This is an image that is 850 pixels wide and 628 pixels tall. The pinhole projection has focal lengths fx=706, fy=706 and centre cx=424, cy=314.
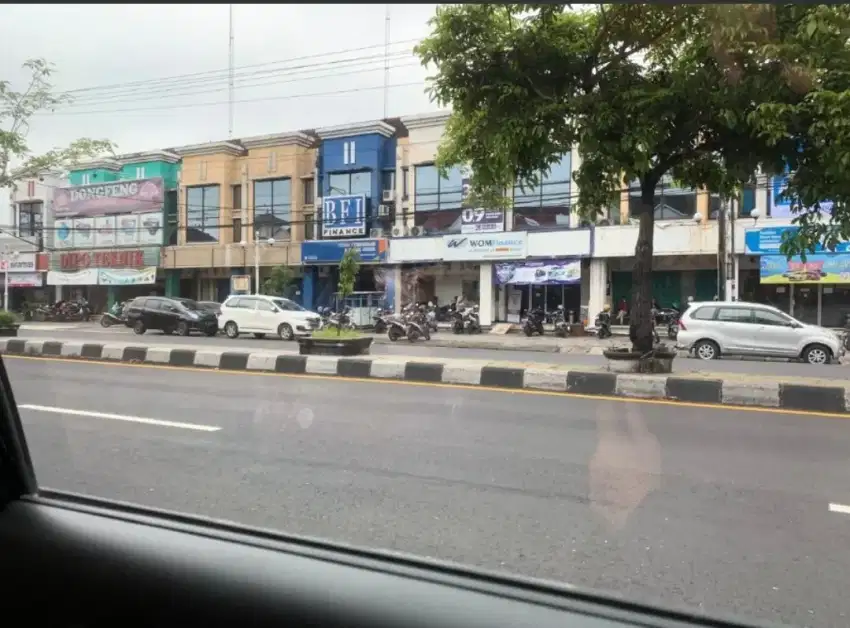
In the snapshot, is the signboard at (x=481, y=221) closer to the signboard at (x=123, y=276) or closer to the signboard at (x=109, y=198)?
the signboard at (x=109, y=198)

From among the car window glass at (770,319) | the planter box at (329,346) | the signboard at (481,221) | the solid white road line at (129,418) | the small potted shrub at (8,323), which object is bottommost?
the solid white road line at (129,418)

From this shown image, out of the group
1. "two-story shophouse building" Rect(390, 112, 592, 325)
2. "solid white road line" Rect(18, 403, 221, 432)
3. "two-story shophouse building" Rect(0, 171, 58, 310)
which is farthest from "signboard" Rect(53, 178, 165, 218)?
"two-story shophouse building" Rect(390, 112, 592, 325)

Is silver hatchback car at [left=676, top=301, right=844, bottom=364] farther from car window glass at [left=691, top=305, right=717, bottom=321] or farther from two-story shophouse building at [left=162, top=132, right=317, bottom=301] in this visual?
two-story shophouse building at [left=162, top=132, right=317, bottom=301]

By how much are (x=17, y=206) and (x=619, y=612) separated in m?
5.33

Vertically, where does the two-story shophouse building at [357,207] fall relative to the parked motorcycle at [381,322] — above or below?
above

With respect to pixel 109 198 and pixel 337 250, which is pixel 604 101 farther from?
pixel 337 250

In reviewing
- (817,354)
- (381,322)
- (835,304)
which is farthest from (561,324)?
(817,354)

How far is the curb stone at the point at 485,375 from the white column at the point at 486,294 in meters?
13.0

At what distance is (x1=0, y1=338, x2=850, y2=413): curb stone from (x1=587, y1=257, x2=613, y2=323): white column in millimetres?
12256

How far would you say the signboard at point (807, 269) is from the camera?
749 inches

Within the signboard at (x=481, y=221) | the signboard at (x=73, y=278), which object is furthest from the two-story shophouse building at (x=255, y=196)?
the signboard at (x=73, y=278)

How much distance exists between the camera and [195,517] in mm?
2164

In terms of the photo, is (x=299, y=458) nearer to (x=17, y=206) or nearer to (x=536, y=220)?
(x=17, y=206)

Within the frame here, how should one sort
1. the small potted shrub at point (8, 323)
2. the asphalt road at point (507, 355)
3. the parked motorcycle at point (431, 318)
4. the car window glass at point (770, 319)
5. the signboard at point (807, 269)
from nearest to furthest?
1. the asphalt road at point (507, 355)
2. the small potted shrub at point (8, 323)
3. the car window glass at point (770, 319)
4. the signboard at point (807, 269)
5. the parked motorcycle at point (431, 318)
